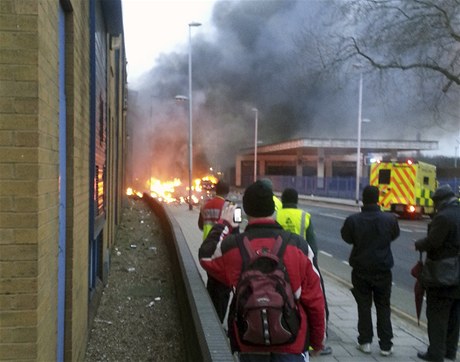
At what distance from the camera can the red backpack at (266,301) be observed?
2129mm

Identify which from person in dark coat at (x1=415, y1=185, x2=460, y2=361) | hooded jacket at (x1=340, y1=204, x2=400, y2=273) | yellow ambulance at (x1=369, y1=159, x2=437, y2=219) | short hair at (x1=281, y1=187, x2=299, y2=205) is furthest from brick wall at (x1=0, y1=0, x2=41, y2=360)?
yellow ambulance at (x1=369, y1=159, x2=437, y2=219)

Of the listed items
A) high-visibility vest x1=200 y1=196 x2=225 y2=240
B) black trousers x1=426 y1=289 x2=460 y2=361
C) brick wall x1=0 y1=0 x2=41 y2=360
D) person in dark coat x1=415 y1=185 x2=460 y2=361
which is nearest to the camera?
brick wall x1=0 y1=0 x2=41 y2=360

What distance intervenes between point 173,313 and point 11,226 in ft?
13.1

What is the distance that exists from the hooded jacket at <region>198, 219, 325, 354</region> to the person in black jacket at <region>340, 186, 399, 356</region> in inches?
86.7

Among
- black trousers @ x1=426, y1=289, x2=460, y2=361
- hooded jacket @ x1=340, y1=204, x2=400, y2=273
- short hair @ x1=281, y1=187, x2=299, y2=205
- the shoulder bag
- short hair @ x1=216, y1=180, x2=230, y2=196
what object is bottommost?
black trousers @ x1=426, y1=289, x2=460, y2=361

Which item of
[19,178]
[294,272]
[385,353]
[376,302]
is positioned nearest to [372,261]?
[376,302]

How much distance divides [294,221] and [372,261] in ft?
2.43

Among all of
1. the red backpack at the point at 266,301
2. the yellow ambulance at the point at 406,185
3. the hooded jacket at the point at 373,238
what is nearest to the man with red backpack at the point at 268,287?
the red backpack at the point at 266,301

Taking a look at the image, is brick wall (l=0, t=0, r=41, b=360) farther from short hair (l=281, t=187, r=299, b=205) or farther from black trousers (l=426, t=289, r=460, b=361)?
black trousers (l=426, t=289, r=460, b=361)

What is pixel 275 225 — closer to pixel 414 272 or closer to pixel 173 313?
pixel 414 272

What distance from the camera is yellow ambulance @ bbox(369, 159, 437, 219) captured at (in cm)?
1889

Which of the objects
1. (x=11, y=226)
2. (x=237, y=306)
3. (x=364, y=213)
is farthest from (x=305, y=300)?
(x=364, y=213)

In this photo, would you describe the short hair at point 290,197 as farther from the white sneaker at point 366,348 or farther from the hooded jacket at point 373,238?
the white sneaker at point 366,348

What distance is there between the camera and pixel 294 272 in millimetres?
2236
